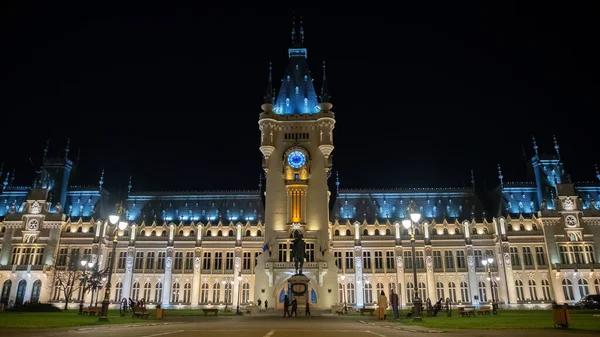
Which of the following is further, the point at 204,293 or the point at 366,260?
the point at 366,260

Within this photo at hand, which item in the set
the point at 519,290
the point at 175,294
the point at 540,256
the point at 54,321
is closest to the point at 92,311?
the point at 54,321

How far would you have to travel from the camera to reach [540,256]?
249 feet

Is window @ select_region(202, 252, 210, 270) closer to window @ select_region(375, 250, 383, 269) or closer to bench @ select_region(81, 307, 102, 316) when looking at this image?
window @ select_region(375, 250, 383, 269)

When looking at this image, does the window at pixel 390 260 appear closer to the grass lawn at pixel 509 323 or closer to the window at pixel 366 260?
the window at pixel 366 260

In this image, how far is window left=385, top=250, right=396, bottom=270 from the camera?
77.4m

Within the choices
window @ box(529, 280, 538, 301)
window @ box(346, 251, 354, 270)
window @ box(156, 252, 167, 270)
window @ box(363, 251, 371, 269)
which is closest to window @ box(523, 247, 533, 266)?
window @ box(529, 280, 538, 301)

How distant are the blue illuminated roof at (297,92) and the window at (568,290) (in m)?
51.8

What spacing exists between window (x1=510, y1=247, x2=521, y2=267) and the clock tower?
1295 inches

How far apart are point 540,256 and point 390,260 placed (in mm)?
26228

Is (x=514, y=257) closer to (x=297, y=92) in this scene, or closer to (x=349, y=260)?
(x=349, y=260)

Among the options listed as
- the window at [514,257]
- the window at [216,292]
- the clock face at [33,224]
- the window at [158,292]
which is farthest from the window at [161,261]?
the window at [514,257]

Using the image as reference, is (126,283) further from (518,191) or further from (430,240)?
(518,191)

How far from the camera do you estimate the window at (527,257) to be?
248 feet

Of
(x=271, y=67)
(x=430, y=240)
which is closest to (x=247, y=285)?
(x=430, y=240)
